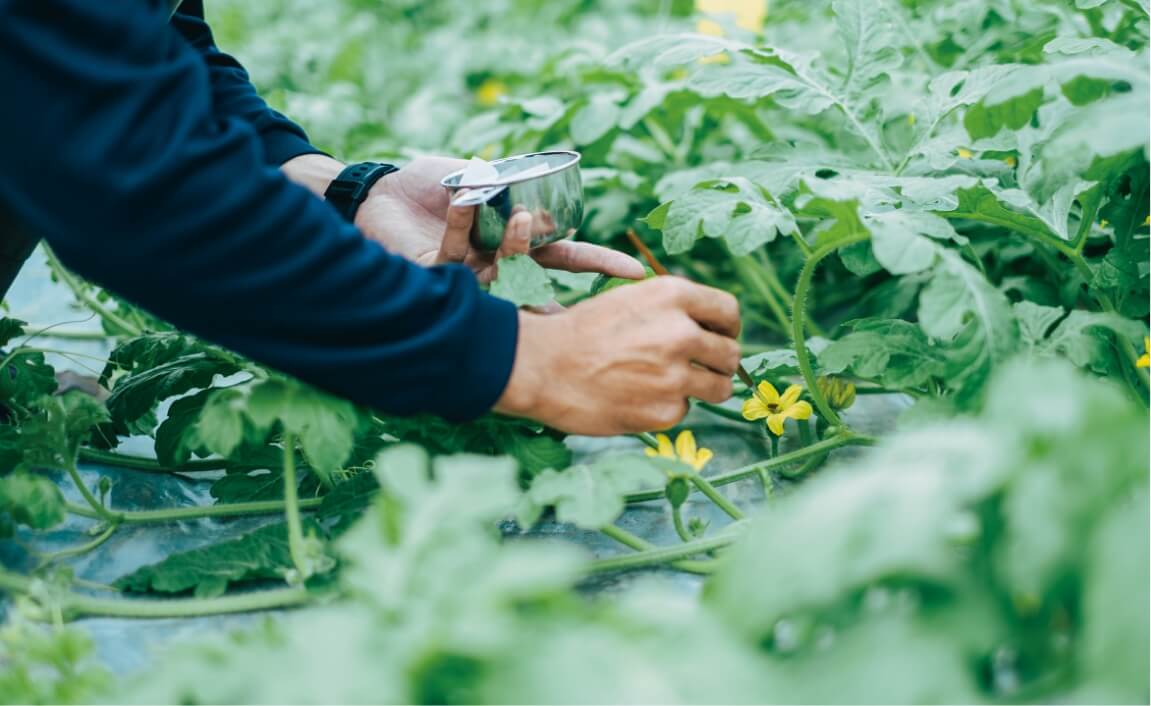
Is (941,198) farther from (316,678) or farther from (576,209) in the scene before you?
(316,678)

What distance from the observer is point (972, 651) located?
845 millimetres

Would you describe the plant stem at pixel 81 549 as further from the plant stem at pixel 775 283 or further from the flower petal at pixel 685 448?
the plant stem at pixel 775 283

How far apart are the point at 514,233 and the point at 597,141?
3.68 ft

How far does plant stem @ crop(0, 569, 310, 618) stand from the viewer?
127 cm

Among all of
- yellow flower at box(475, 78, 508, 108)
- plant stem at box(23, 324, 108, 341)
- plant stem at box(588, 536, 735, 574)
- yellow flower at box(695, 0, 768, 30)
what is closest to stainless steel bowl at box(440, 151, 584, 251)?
plant stem at box(588, 536, 735, 574)

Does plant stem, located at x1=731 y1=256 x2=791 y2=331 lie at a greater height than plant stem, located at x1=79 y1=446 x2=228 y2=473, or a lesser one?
lesser

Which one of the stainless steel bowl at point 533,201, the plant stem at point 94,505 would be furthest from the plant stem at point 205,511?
the stainless steel bowl at point 533,201

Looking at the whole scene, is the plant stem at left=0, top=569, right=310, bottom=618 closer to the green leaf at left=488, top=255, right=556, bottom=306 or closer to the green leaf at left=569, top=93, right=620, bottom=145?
the green leaf at left=488, top=255, right=556, bottom=306

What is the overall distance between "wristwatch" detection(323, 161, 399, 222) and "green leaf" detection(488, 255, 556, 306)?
48 centimetres

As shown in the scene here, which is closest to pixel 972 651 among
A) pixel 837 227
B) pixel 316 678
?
pixel 316 678

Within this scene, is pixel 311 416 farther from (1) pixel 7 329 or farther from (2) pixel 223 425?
(1) pixel 7 329

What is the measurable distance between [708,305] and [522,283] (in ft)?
0.84

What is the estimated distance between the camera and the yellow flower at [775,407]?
5.34 ft

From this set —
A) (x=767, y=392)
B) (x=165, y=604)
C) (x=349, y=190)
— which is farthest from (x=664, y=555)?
(x=349, y=190)
